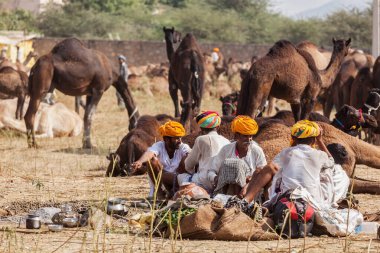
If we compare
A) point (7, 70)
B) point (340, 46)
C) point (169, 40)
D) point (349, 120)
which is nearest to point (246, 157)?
point (349, 120)

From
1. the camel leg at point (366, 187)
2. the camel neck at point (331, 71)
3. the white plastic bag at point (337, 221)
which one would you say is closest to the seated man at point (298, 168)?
the white plastic bag at point (337, 221)

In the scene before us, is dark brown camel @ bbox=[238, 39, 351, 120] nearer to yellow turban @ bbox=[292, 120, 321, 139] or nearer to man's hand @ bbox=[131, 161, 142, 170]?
man's hand @ bbox=[131, 161, 142, 170]

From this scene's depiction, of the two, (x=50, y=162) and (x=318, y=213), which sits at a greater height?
(x=318, y=213)

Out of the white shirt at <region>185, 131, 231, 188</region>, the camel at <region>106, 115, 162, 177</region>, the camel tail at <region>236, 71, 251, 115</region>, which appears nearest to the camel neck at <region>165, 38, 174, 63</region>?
the camel at <region>106, 115, 162, 177</region>

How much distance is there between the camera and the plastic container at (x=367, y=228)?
8195 mm

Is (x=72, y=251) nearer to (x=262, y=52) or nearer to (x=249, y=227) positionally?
(x=249, y=227)

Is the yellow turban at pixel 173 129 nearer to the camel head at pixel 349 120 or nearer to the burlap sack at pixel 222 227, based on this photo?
the burlap sack at pixel 222 227

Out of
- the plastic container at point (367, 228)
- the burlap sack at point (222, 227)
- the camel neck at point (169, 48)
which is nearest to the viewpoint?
the burlap sack at point (222, 227)

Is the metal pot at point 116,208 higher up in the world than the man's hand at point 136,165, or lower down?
lower down

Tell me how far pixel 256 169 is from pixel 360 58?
39.9 ft

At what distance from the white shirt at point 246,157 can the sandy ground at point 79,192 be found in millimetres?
980

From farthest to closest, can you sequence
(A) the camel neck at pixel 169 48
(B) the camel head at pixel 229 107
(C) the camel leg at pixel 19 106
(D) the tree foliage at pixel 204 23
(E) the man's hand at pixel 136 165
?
(D) the tree foliage at pixel 204 23
(C) the camel leg at pixel 19 106
(A) the camel neck at pixel 169 48
(B) the camel head at pixel 229 107
(E) the man's hand at pixel 136 165

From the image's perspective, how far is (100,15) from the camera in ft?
210

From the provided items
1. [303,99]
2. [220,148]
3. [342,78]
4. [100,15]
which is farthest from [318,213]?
[100,15]
